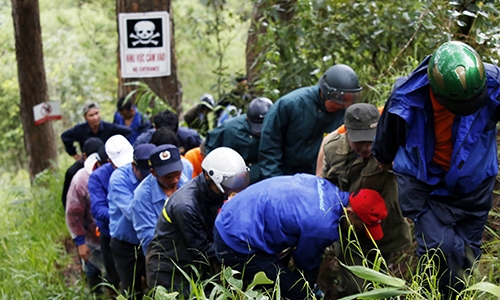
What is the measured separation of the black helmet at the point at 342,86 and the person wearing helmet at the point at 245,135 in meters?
1.12

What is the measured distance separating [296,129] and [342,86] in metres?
0.76

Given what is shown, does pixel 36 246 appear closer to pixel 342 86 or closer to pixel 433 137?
pixel 342 86

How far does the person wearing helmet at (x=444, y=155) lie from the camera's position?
4.15m

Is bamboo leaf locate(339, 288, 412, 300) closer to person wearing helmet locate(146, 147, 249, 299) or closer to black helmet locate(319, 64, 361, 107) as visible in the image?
person wearing helmet locate(146, 147, 249, 299)

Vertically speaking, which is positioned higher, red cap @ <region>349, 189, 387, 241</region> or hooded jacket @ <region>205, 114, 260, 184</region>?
red cap @ <region>349, 189, 387, 241</region>

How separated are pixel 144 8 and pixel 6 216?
4.20m

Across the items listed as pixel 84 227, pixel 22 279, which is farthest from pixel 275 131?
pixel 22 279

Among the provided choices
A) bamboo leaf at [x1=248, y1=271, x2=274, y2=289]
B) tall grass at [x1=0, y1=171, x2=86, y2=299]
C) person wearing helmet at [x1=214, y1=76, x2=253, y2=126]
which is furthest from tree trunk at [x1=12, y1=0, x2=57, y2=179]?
bamboo leaf at [x1=248, y1=271, x2=274, y2=289]

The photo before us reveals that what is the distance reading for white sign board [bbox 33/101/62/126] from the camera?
481 inches

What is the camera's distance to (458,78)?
396 cm

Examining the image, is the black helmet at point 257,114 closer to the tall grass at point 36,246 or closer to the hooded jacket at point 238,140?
the hooded jacket at point 238,140

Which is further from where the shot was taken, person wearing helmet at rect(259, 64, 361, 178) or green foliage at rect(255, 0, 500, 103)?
green foliage at rect(255, 0, 500, 103)

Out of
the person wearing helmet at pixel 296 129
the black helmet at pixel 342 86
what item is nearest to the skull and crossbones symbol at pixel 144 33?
the person wearing helmet at pixel 296 129

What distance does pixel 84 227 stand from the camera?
26.0ft
